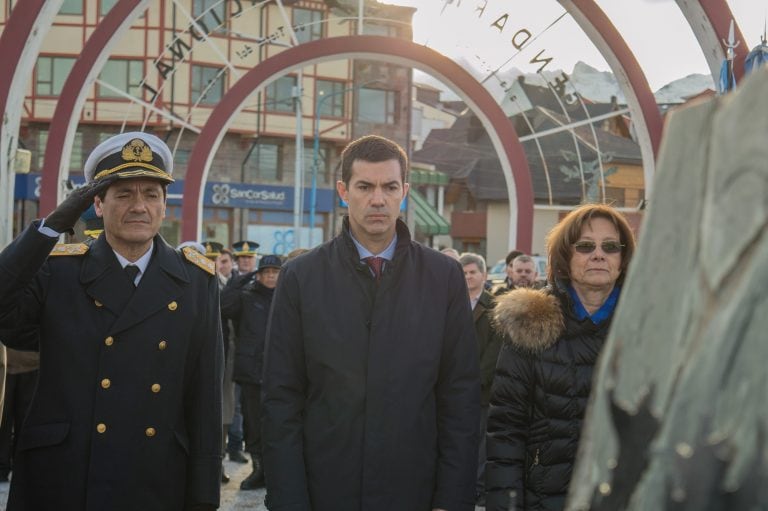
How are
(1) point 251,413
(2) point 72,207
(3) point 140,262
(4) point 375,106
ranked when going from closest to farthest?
(2) point 72,207 < (3) point 140,262 < (1) point 251,413 < (4) point 375,106

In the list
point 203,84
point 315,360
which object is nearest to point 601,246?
point 315,360

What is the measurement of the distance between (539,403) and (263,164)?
39253mm

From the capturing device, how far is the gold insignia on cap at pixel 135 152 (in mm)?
3350

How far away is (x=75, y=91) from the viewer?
11.3 meters

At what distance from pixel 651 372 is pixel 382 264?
2455 mm

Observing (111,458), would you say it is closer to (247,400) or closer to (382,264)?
(382,264)

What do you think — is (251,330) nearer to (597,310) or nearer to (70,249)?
(70,249)

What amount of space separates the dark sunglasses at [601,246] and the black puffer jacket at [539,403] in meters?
0.22

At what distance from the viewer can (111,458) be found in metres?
3.07

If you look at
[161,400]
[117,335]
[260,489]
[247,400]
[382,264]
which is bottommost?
[260,489]

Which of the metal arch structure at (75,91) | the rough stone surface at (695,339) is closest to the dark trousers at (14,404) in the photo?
the metal arch structure at (75,91)

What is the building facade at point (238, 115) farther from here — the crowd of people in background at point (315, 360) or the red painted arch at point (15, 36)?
the crowd of people in background at point (315, 360)

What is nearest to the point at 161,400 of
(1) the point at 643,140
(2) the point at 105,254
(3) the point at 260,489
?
(2) the point at 105,254

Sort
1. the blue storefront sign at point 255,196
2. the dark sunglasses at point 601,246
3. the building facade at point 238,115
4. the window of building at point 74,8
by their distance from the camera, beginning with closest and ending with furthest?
1. the dark sunglasses at point 601,246
2. the window of building at point 74,8
3. the building facade at point 238,115
4. the blue storefront sign at point 255,196
